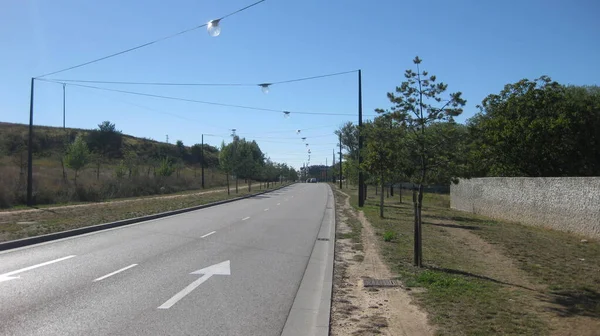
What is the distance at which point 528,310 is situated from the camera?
6.38 meters

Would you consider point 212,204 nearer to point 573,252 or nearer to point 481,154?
point 481,154

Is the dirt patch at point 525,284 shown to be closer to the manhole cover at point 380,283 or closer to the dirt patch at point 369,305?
the dirt patch at point 369,305

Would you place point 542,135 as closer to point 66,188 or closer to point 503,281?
point 503,281

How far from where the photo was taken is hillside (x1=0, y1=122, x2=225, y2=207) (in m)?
31.0

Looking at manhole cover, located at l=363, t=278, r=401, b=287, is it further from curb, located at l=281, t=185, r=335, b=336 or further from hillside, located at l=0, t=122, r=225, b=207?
hillside, located at l=0, t=122, r=225, b=207

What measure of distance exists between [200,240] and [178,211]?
11343 millimetres

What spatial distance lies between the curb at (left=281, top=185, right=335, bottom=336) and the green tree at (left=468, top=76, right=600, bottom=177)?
1823 centimetres

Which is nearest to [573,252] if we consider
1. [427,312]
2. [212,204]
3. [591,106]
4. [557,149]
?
[427,312]

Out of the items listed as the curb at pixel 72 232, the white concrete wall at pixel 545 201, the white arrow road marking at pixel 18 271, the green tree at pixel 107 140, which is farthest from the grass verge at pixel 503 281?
the green tree at pixel 107 140

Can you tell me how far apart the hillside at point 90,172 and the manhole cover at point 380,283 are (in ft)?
81.9

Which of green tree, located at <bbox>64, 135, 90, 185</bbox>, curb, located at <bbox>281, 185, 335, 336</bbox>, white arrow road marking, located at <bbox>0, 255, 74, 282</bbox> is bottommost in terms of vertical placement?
curb, located at <bbox>281, 185, 335, 336</bbox>

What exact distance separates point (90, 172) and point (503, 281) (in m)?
47.6

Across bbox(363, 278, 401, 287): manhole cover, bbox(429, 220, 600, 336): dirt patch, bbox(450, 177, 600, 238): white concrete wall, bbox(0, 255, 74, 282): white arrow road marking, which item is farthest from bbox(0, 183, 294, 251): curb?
bbox(450, 177, 600, 238): white concrete wall

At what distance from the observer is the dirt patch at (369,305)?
5.73 meters
